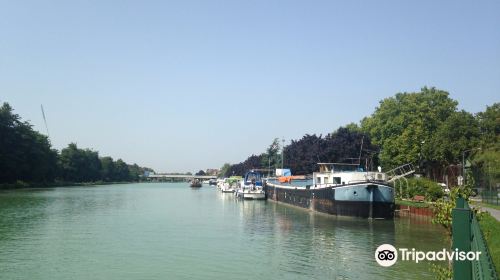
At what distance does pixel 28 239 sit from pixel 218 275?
1670 cm

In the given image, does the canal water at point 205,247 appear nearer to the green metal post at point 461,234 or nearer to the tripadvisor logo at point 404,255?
the tripadvisor logo at point 404,255

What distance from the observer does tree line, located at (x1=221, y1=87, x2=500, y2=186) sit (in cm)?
7012

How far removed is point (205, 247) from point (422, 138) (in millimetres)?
59913

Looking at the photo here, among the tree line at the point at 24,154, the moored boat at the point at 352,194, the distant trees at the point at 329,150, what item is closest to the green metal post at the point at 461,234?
the moored boat at the point at 352,194

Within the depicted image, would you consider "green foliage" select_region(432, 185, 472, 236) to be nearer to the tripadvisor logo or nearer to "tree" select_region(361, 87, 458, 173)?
the tripadvisor logo

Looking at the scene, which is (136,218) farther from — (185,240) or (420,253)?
(420,253)

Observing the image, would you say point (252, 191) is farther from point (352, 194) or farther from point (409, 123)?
point (352, 194)

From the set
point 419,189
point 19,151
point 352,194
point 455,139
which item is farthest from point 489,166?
point 19,151

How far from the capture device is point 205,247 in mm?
28828

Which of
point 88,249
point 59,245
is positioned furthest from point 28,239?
point 88,249

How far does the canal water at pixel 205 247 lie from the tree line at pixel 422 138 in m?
24.8

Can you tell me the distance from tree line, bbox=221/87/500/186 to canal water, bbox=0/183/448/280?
24764mm

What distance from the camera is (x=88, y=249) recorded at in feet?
92.5

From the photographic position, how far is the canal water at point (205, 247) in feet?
71.6
